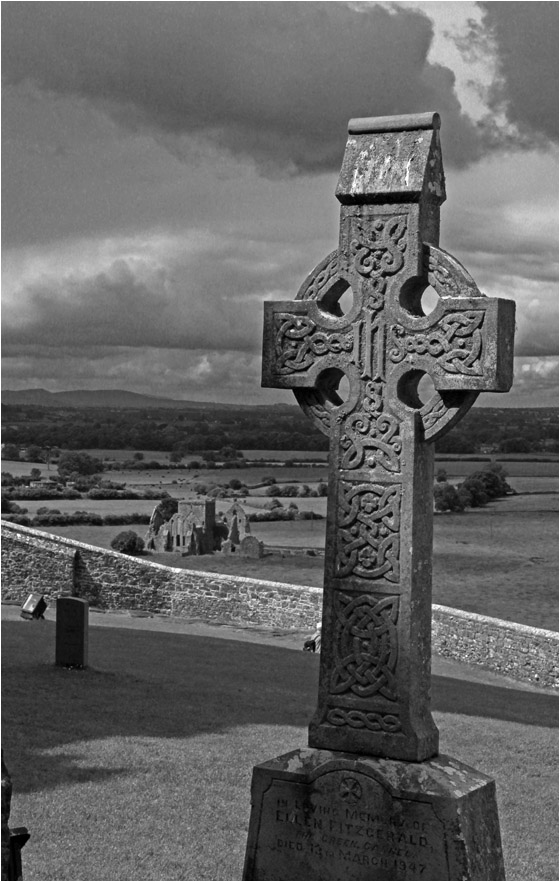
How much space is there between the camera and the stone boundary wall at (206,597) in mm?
22906

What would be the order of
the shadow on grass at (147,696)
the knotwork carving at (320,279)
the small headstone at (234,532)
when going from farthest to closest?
the small headstone at (234,532), the shadow on grass at (147,696), the knotwork carving at (320,279)

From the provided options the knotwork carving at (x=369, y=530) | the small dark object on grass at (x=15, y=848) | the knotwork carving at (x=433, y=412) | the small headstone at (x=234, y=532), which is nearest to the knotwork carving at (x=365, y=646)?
the knotwork carving at (x=369, y=530)

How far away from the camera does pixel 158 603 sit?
3089 cm

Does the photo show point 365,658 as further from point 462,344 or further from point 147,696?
point 147,696

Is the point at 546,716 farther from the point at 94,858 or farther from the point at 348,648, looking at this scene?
the point at 348,648

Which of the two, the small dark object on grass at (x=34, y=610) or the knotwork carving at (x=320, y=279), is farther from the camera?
the small dark object on grass at (x=34, y=610)

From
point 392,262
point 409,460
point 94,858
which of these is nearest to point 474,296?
point 392,262

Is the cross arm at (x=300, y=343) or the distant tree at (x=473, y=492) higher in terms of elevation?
the cross arm at (x=300, y=343)

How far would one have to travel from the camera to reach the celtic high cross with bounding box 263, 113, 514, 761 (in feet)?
17.5

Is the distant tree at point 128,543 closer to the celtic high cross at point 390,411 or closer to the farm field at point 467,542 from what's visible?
the farm field at point 467,542

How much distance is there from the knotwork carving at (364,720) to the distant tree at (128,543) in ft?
94.9

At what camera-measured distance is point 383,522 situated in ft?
17.8

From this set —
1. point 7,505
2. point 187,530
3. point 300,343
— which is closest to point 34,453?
point 7,505

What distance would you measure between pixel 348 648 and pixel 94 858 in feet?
12.3
